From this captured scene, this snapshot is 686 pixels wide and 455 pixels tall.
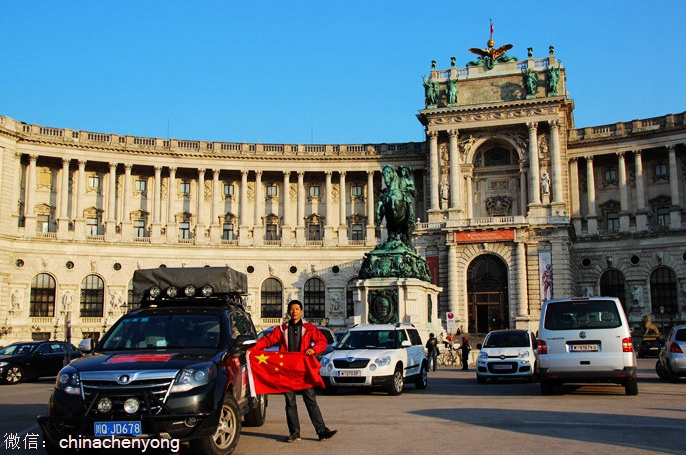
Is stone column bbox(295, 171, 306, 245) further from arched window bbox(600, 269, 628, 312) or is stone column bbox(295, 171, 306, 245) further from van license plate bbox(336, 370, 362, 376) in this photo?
van license plate bbox(336, 370, 362, 376)

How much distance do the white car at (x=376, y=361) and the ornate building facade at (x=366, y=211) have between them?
3769 cm

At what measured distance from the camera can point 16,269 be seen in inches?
2301

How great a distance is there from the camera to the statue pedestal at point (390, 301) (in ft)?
103

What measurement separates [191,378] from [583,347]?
37.0 ft

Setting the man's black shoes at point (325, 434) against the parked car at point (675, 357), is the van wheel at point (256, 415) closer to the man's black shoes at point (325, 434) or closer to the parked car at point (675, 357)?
the man's black shoes at point (325, 434)

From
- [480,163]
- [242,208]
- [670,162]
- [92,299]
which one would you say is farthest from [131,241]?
[670,162]

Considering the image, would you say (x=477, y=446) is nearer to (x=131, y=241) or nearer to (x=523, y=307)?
(x=523, y=307)

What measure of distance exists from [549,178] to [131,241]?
35.1 metres

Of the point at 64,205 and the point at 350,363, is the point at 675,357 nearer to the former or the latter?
the point at 350,363

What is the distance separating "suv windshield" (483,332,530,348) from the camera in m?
25.2

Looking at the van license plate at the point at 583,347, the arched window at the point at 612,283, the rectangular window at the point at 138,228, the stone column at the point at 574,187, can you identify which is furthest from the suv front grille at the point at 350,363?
the stone column at the point at 574,187

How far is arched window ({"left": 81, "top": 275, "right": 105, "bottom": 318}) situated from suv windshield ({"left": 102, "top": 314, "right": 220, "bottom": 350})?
52155 mm

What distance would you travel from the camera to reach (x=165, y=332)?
11094 millimetres

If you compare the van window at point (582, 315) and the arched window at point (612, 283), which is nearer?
the van window at point (582, 315)
